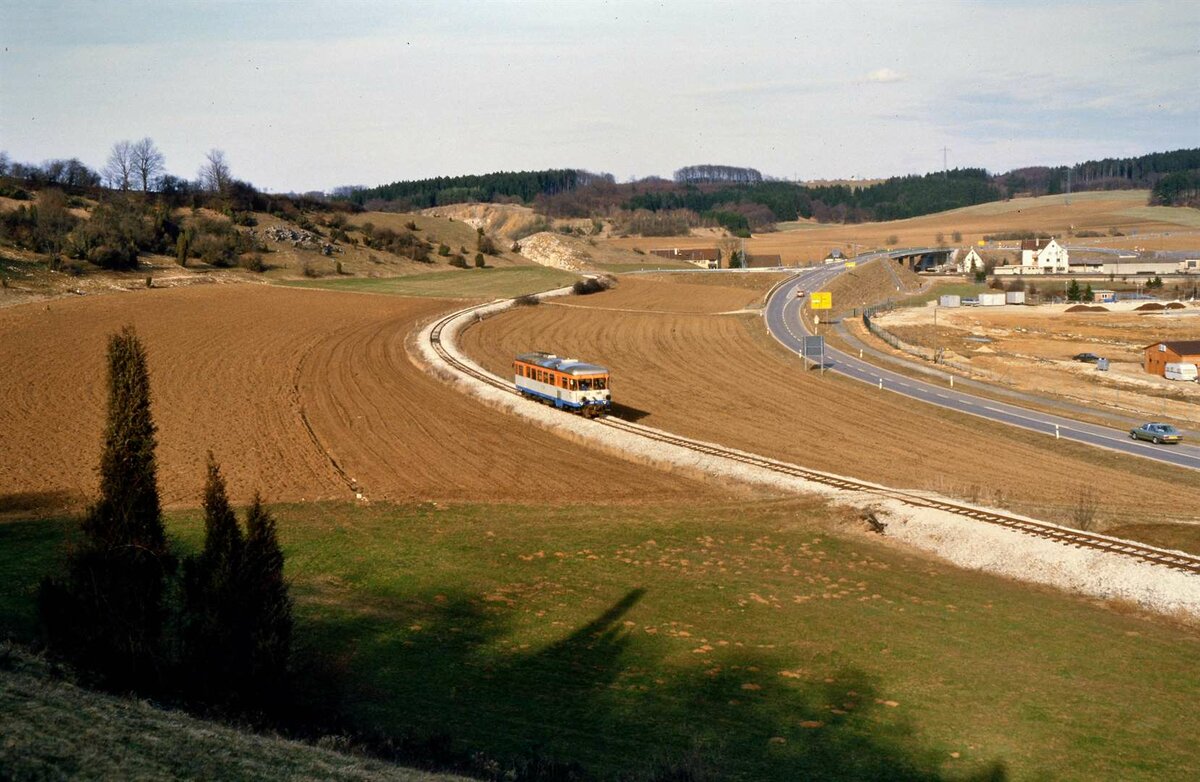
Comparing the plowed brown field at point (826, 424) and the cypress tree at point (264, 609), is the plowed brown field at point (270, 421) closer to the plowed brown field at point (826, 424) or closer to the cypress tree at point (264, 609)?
the plowed brown field at point (826, 424)

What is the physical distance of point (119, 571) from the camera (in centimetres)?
1631

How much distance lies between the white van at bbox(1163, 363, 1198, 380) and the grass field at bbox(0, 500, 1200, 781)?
48515mm

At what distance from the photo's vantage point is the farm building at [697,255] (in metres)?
162

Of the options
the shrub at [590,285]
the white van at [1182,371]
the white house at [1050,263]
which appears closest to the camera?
the white van at [1182,371]

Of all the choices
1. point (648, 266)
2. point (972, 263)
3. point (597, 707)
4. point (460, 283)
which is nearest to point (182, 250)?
point (460, 283)

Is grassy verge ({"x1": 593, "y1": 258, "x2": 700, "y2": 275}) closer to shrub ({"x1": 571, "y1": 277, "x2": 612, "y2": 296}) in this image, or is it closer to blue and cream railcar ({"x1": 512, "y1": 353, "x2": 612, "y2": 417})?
shrub ({"x1": 571, "y1": 277, "x2": 612, "y2": 296})

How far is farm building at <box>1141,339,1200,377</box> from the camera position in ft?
225

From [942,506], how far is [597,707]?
720 inches

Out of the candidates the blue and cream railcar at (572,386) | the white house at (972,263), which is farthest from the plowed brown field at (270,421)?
the white house at (972,263)

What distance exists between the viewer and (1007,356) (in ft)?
257

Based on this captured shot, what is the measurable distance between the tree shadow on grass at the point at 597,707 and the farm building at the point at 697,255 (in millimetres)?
138297

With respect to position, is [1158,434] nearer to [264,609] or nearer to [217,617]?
[264,609]

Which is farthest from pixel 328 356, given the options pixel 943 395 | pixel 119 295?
pixel 943 395

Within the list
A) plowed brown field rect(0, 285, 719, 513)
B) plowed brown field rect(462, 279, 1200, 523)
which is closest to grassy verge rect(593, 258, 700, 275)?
plowed brown field rect(462, 279, 1200, 523)
